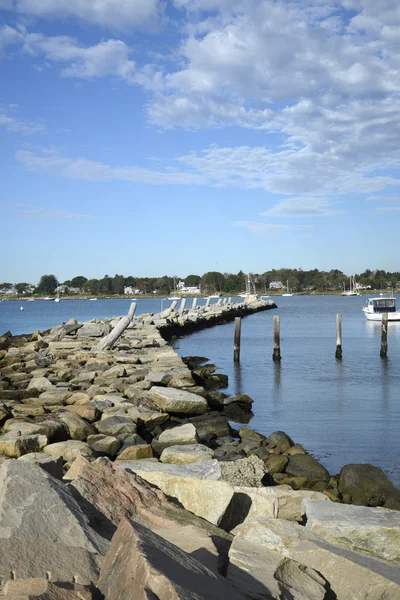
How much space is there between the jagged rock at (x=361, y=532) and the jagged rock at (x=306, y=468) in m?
3.38

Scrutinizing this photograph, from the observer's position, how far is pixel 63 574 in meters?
3.19

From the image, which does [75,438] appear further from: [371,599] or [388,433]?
[388,433]

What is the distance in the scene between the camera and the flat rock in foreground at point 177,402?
1062 cm

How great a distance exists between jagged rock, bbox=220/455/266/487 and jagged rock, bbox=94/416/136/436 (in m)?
2.48

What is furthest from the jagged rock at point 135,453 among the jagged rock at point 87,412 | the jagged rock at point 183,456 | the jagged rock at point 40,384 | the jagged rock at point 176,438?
the jagged rock at point 40,384

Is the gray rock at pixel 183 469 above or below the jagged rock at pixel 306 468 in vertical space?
above

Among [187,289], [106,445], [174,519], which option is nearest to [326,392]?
[106,445]

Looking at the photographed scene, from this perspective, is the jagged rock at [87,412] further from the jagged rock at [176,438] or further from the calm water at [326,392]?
the calm water at [326,392]

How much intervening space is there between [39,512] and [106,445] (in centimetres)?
394

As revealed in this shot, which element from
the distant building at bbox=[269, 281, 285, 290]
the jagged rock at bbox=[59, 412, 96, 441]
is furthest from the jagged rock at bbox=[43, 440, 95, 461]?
the distant building at bbox=[269, 281, 285, 290]

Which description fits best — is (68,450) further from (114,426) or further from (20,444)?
(114,426)

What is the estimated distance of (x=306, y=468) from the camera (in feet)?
27.3

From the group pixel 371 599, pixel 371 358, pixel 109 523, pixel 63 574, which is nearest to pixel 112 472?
pixel 109 523

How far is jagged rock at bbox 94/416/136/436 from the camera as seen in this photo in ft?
27.8
